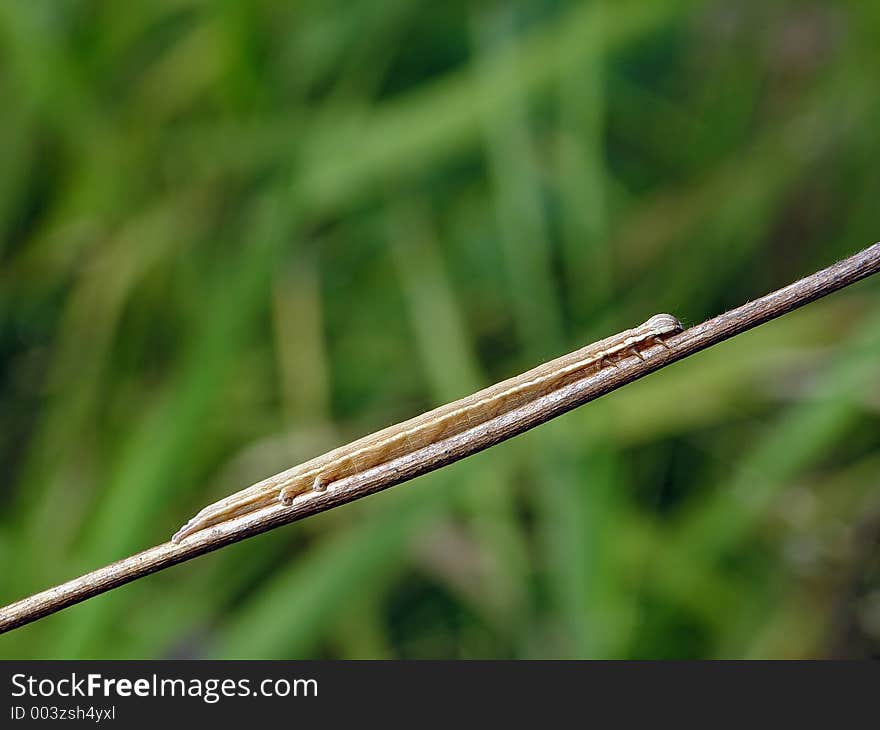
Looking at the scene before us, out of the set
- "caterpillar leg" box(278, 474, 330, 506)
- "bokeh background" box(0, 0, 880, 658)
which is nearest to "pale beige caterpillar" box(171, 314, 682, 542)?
"caterpillar leg" box(278, 474, 330, 506)

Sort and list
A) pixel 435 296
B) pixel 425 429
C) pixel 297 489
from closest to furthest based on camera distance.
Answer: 1. pixel 297 489
2. pixel 425 429
3. pixel 435 296

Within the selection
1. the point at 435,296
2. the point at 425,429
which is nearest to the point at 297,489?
the point at 425,429

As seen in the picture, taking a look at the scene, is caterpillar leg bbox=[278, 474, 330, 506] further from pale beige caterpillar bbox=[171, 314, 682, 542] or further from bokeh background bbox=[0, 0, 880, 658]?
bokeh background bbox=[0, 0, 880, 658]

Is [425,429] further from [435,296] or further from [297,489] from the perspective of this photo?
[435,296]

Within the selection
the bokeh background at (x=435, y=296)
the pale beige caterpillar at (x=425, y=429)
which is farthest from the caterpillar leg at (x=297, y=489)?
the bokeh background at (x=435, y=296)

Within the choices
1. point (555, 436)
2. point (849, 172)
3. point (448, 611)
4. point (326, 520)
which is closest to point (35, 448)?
point (326, 520)

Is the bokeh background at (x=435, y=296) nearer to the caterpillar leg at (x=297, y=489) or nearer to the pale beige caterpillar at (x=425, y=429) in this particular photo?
the pale beige caterpillar at (x=425, y=429)
